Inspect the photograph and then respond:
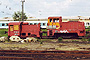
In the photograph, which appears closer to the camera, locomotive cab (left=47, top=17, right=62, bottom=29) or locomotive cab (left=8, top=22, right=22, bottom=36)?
locomotive cab (left=8, top=22, right=22, bottom=36)

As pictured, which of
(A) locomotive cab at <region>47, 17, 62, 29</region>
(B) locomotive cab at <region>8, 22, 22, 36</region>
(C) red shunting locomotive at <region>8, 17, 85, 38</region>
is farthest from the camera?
(A) locomotive cab at <region>47, 17, 62, 29</region>

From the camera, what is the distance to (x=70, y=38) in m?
17.8

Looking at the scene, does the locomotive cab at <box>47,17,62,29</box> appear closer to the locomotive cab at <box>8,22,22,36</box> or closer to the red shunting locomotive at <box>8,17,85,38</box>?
the red shunting locomotive at <box>8,17,85,38</box>

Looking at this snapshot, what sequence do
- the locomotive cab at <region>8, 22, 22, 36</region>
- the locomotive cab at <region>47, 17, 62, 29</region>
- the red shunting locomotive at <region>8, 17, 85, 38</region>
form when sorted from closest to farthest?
the red shunting locomotive at <region>8, 17, 85, 38</region> < the locomotive cab at <region>8, 22, 22, 36</region> < the locomotive cab at <region>47, 17, 62, 29</region>

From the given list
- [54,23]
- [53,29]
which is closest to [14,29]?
[53,29]

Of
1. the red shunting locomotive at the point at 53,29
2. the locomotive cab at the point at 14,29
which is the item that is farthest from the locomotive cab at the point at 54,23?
the locomotive cab at the point at 14,29

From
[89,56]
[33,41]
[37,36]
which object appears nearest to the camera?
[89,56]

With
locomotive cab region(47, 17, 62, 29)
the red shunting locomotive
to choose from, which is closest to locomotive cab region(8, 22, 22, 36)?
the red shunting locomotive

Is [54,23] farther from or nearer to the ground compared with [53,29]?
farther from the ground

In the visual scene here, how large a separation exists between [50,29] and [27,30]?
2.99 metres

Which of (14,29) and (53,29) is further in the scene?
(14,29)

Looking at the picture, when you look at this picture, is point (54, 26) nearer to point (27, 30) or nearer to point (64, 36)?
point (64, 36)

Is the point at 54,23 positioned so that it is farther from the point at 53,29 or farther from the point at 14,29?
the point at 14,29

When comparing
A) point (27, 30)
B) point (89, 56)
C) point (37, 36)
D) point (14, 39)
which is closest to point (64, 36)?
point (37, 36)
